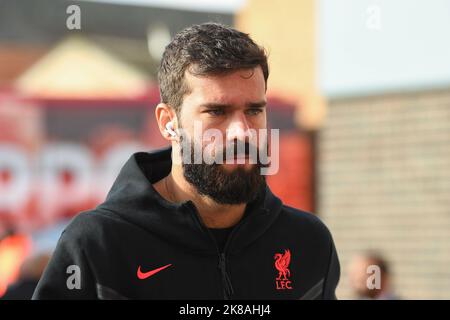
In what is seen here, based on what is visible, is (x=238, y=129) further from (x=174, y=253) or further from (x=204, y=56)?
(x=174, y=253)

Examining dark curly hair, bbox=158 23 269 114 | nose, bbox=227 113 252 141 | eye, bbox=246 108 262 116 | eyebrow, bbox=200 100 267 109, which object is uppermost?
dark curly hair, bbox=158 23 269 114

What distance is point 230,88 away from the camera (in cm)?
311

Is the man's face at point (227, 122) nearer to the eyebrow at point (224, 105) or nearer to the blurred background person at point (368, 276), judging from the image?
the eyebrow at point (224, 105)

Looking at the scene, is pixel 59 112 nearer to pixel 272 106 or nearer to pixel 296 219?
pixel 272 106

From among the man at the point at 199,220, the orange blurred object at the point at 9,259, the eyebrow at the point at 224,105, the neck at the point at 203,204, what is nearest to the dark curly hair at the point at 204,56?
the man at the point at 199,220

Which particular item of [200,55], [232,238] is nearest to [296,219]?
[232,238]

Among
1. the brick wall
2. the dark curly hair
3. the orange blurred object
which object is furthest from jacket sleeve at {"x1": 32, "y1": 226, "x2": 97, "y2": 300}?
the brick wall

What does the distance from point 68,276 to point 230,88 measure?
31.7 inches

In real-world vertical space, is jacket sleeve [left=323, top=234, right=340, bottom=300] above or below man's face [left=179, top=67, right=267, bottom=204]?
below

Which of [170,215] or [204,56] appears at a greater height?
[204,56]

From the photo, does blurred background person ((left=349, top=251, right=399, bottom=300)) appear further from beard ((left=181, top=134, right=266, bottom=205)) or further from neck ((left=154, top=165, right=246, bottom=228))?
beard ((left=181, top=134, right=266, bottom=205))

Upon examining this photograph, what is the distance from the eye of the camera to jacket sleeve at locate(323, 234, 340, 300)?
3.55 metres

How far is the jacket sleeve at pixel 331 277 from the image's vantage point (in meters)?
3.55

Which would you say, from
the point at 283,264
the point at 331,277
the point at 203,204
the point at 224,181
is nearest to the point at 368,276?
the point at 331,277
